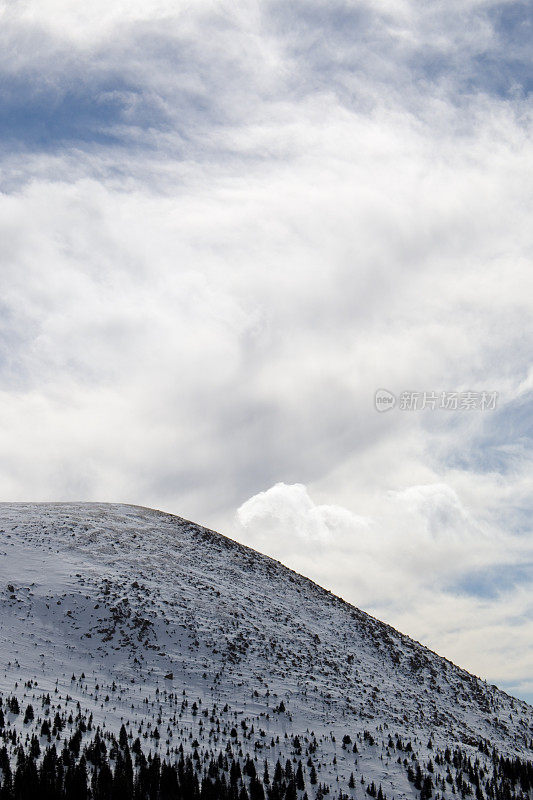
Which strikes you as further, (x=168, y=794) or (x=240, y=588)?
(x=240, y=588)

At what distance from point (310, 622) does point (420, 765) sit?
80.1 ft

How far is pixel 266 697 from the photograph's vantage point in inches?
2035

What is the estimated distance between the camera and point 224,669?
179 ft

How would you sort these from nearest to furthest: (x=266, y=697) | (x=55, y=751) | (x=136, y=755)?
(x=55, y=751) < (x=136, y=755) < (x=266, y=697)

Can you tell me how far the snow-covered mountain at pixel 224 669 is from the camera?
44.2 m

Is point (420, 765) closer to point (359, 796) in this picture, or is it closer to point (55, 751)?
point (359, 796)

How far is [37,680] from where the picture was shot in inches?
1784

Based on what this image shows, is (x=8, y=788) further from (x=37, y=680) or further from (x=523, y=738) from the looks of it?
(x=523, y=738)

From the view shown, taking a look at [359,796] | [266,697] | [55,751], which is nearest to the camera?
[55,751]

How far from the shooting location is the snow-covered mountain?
1740 inches

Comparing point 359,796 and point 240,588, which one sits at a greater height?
point 240,588

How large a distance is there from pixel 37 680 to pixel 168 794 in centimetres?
1527

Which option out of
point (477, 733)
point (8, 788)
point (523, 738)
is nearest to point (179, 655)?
point (8, 788)

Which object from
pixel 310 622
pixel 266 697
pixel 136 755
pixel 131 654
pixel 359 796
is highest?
pixel 310 622
